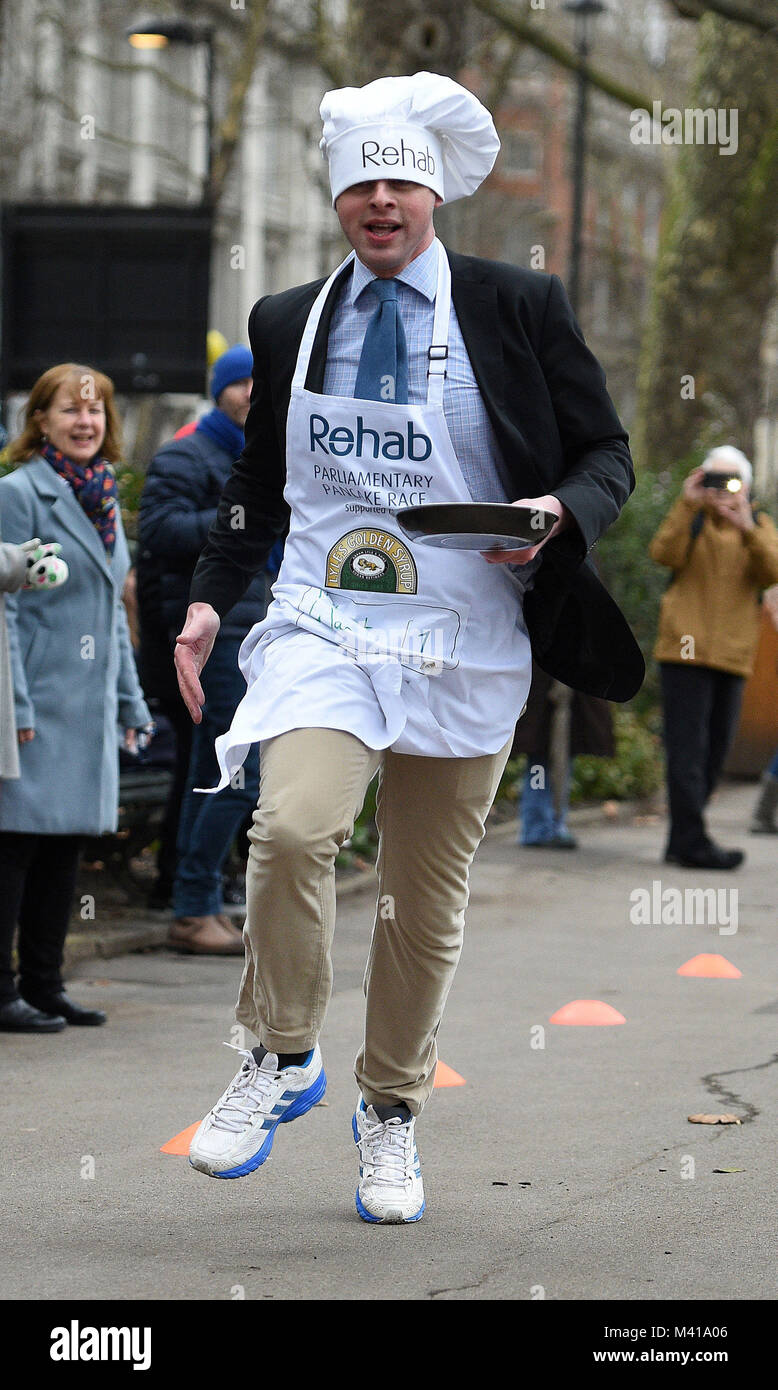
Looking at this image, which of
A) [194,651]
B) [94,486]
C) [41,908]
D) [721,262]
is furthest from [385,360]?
[721,262]

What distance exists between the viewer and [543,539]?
3576mm

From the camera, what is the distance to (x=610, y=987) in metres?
6.98

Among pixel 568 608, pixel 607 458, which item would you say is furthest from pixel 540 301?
pixel 568 608

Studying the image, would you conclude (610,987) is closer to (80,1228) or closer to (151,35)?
(80,1228)

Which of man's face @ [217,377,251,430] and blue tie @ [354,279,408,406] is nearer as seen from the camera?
blue tie @ [354,279,408,406]

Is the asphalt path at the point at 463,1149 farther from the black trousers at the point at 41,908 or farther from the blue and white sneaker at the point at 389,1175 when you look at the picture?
the black trousers at the point at 41,908

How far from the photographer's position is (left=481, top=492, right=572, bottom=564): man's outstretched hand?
355 cm

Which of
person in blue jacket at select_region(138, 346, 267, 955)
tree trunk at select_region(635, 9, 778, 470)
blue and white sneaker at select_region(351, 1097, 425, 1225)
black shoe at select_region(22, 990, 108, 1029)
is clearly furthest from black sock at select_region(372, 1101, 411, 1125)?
tree trunk at select_region(635, 9, 778, 470)

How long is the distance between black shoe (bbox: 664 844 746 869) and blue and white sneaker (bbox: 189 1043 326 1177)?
6.39 meters

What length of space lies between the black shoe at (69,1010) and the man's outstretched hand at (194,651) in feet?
7.57

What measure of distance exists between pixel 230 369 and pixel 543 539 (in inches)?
159

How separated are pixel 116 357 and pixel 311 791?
29.2ft

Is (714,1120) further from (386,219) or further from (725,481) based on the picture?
(725,481)

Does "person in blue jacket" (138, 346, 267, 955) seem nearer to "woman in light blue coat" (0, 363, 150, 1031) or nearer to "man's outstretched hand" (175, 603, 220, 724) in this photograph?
"woman in light blue coat" (0, 363, 150, 1031)
